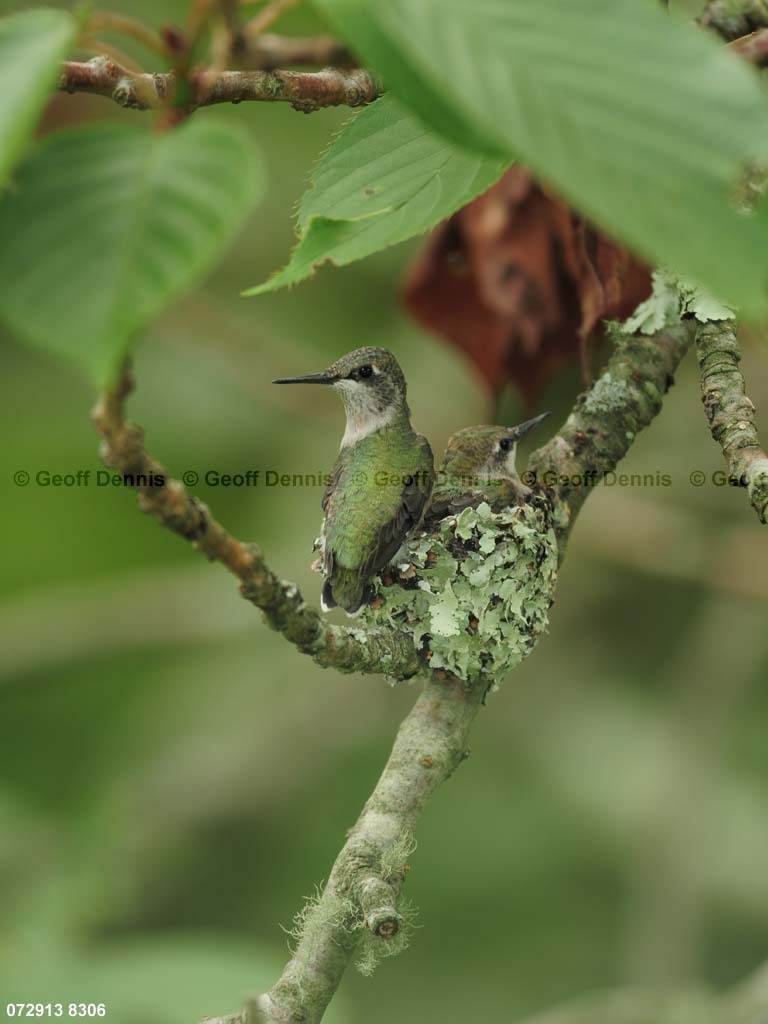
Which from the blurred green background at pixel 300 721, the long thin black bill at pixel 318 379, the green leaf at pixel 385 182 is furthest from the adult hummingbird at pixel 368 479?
the green leaf at pixel 385 182

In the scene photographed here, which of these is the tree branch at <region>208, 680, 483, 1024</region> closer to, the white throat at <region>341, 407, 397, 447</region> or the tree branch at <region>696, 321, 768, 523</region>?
the tree branch at <region>696, 321, 768, 523</region>

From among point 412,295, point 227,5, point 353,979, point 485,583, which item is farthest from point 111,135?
point 353,979

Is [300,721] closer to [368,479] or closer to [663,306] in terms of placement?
[368,479]

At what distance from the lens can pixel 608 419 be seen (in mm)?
2791

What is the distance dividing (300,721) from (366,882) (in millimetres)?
3577

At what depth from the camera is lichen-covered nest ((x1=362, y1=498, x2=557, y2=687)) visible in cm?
280

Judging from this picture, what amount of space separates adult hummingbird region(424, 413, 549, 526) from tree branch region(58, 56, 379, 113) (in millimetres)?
1709

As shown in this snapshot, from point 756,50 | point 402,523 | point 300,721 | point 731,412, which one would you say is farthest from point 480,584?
point 300,721

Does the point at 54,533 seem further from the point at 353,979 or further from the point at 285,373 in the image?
the point at 353,979

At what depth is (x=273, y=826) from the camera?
619 cm

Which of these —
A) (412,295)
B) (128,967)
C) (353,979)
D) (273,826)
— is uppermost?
(412,295)

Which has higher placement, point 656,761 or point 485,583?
point 485,583

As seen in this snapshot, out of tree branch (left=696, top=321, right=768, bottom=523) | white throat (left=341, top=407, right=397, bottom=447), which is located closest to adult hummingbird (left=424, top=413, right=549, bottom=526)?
white throat (left=341, top=407, right=397, bottom=447)

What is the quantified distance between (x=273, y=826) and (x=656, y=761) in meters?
2.06
